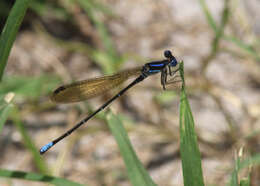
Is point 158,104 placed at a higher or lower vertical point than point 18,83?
lower

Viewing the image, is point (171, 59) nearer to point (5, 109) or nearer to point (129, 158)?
point (129, 158)

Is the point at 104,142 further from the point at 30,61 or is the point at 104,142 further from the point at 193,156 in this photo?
the point at 193,156

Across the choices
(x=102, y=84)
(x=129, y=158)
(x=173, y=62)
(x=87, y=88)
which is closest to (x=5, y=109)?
(x=129, y=158)

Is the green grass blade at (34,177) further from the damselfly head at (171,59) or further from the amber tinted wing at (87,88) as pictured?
the damselfly head at (171,59)

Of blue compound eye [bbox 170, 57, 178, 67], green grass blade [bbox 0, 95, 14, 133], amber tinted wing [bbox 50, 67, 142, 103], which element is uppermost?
blue compound eye [bbox 170, 57, 178, 67]

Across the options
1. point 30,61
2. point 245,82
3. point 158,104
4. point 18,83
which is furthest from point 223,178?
point 30,61

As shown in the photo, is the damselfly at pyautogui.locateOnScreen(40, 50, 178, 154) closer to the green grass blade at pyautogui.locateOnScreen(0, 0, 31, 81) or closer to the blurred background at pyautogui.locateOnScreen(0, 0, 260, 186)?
the blurred background at pyautogui.locateOnScreen(0, 0, 260, 186)

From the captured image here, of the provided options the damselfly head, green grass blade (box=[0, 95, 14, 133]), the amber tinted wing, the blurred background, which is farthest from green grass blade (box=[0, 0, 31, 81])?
the damselfly head
